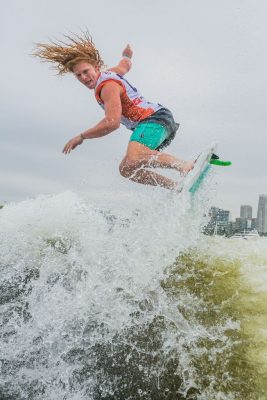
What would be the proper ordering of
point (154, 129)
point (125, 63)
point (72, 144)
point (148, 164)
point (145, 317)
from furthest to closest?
point (125, 63)
point (154, 129)
point (148, 164)
point (72, 144)
point (145, 317)

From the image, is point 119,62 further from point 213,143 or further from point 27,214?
point 27,214

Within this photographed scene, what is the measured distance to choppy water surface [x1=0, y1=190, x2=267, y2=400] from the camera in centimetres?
373

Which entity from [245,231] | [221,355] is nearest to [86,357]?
[221,355]

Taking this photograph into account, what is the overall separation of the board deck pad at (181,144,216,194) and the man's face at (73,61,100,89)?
1722 millimetres

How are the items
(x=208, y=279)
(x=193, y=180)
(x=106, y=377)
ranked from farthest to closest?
1. (x=193, y=180)
2. (x=208, y=279)
3. (x=106, y=377)

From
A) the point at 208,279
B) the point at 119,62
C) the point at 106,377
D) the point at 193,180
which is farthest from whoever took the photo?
the point at 119,62

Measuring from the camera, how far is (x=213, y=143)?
19.7ft

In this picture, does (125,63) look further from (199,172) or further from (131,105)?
(199,172)

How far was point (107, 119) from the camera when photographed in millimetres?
5289

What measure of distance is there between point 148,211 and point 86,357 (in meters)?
1.99

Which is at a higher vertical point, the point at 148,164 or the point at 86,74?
the point at 86,74

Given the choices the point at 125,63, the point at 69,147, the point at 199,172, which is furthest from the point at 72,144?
the point at 125,63

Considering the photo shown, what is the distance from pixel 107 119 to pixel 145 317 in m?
2.39

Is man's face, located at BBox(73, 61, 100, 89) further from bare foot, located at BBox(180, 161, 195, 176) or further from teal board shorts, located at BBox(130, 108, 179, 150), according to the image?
bare foot, located at BBox(180, 161, 195, 176)
